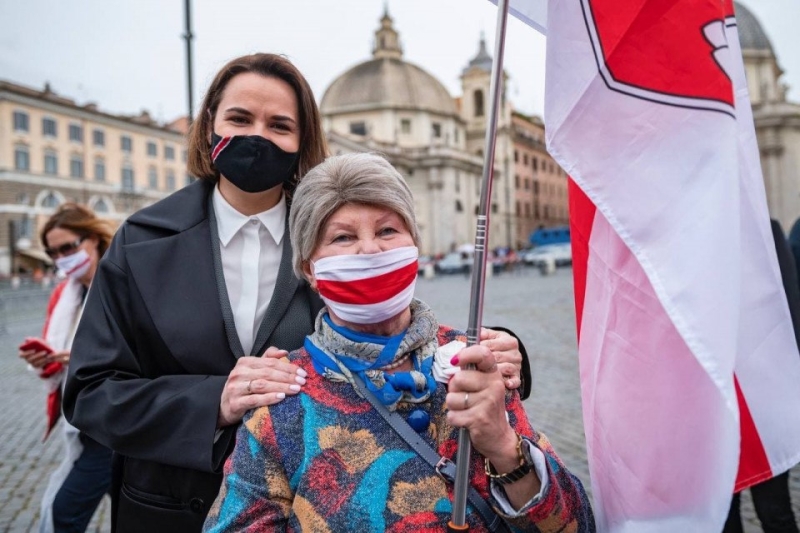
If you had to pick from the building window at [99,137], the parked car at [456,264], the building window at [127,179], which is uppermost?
the building window at [99,137]

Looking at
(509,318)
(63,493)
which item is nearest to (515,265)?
(509,318)

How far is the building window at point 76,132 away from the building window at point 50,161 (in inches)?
76.6

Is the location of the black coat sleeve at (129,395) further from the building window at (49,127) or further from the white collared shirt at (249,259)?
the building window at (49,127)

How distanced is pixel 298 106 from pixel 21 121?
172ft

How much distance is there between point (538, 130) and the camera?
8938 cm

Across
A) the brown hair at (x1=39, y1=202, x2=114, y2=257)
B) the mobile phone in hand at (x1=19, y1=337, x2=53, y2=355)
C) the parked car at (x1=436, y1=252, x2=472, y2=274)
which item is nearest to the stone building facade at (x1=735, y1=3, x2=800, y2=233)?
the parked car at (x1=436, y1=252, x2=472, y2=274)

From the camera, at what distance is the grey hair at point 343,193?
1.68 metres

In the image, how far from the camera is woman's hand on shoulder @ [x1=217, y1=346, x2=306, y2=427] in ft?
5.36

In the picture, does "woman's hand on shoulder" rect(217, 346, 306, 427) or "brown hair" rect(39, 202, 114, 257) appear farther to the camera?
"brown hair" rect(39, 202, 114, 257)

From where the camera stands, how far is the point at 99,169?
174ft

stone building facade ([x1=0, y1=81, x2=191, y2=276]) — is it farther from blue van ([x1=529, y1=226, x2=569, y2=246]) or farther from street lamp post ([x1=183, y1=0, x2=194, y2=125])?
street lamp post ([x1=183, y1=0, x2=194, y2=125])

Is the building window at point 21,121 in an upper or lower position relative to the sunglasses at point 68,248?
upper

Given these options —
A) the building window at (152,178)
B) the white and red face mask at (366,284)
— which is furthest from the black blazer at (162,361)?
the building window at (152,178)

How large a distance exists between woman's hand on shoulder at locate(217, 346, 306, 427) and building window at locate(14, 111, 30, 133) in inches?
2064
